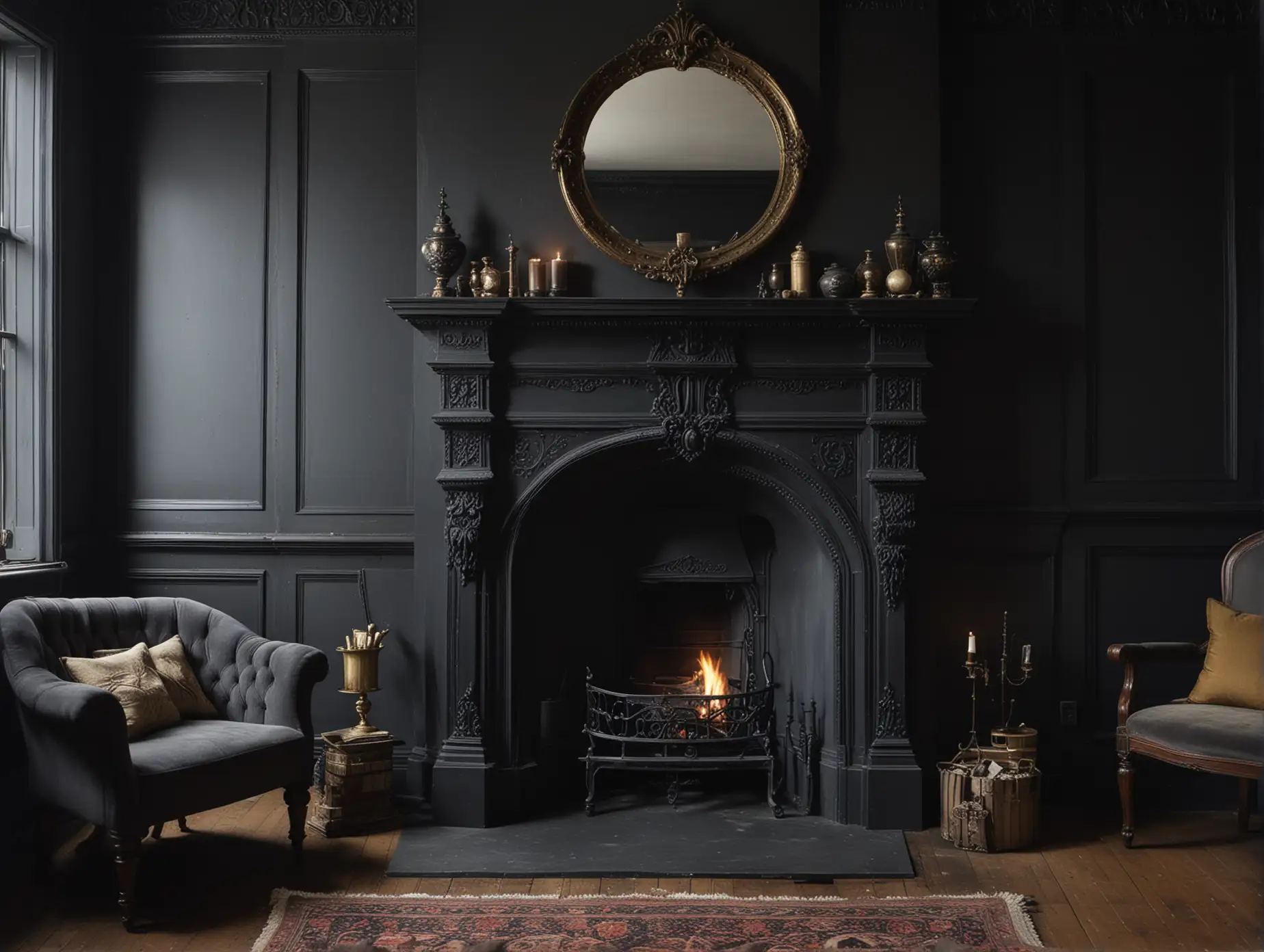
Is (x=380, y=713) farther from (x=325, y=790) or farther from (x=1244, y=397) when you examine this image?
(x=1244, y=397)

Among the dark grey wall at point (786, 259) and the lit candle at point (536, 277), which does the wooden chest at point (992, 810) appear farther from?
the lit candle at point (536, 277)

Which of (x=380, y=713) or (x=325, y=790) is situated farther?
(x=380, y=713)

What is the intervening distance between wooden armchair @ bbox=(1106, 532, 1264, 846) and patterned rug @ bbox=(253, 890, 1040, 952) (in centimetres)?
83

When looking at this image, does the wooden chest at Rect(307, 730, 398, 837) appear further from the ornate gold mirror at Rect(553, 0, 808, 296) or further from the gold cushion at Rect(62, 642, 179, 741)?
the ornate gold mirror at Rect(553, 0, 808, 296)

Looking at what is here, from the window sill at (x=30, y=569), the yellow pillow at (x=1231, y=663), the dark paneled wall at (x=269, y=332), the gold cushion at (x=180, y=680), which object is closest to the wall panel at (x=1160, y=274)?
the yellow pillow at (x=1231, y=663)

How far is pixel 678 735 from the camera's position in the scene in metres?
4.45

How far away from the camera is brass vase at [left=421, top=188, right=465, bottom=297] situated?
13.9 feet

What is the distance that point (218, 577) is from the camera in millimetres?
4746

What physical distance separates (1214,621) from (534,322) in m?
2.78

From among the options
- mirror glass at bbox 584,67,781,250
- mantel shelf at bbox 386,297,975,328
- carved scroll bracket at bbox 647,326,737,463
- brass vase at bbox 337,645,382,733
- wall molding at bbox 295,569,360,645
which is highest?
mirror glass at bbox 584,67,781,250

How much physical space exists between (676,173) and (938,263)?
1.06 metres

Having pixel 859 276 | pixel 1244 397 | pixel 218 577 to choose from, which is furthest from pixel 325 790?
pixel 1244 397

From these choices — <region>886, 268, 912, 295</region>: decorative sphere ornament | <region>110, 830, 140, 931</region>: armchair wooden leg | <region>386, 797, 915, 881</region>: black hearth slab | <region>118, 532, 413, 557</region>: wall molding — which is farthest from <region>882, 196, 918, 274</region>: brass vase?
<region>110, 830, 140, 931</region>: armchair wooden leg

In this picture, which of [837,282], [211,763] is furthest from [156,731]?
[837,282]
